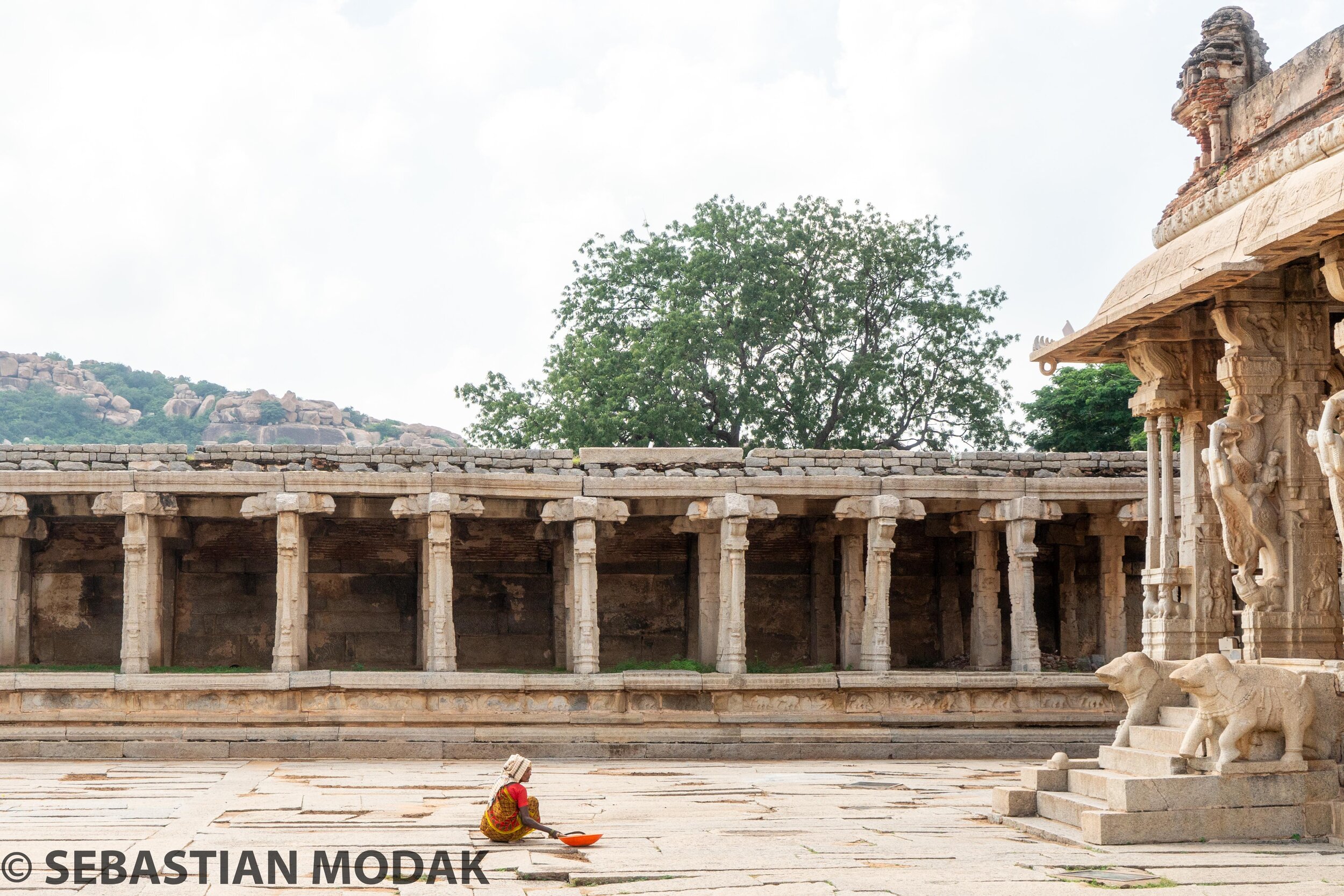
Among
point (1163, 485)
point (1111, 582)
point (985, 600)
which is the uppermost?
point (1163, 485)

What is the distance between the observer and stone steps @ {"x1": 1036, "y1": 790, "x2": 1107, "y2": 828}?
29.5 feet

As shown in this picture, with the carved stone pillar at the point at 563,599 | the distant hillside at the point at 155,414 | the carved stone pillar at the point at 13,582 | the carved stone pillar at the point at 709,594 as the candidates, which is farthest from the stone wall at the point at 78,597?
the distant hillside at the point at 155,414

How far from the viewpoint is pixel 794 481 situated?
57.6ft

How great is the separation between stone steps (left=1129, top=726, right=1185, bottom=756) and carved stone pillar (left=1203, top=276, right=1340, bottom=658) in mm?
1061

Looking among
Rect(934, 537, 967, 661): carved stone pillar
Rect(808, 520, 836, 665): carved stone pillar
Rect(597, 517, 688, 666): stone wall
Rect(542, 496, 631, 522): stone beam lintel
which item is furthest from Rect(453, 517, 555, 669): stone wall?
Rect(934, 537, 967, 661): carved stone pillar

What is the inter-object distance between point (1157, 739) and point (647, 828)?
3.48 meters

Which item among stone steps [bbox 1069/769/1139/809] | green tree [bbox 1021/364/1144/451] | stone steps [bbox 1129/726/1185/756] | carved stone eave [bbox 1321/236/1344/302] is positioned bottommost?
stone steps [bbox 1069/769/1139/809]

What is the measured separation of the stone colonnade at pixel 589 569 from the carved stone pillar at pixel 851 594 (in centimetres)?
2

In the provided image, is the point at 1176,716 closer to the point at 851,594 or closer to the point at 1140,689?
the point at 1140,689

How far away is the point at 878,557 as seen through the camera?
17656mm

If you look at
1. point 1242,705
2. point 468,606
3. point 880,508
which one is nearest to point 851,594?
point 880,508

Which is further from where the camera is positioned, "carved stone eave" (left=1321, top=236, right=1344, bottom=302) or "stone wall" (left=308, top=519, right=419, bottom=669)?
"stone wall" (left=308, top=519, right=419, bottom=669)

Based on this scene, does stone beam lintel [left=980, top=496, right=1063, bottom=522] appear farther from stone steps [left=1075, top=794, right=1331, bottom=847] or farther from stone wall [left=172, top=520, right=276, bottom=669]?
stone wall [left=172, top=520, right=276, bottom=669]

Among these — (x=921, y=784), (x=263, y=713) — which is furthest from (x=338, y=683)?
(x=921, y=784)
